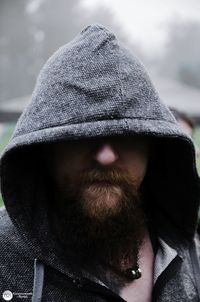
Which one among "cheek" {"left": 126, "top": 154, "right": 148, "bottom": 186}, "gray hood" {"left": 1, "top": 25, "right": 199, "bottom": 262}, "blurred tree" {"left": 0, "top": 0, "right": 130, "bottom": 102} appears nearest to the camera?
"gray hood" {"left": 1, "top": 25, "right": 199, "bottom": 262}

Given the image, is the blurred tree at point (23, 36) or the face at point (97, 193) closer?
the face at point (97, 193)

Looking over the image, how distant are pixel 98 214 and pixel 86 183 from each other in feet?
0.28

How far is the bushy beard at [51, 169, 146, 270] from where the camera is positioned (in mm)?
1202

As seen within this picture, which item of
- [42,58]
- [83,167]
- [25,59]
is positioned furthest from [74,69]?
[25,59]

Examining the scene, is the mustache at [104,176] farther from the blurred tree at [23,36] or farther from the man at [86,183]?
the blurred tree at [23,36]

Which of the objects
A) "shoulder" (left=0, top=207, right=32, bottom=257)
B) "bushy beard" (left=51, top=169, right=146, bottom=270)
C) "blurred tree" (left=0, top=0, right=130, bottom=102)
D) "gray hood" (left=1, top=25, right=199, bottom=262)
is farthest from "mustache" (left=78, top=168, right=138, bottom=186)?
"blurred tree" (left=0, top=0, right=130, bottom=102)

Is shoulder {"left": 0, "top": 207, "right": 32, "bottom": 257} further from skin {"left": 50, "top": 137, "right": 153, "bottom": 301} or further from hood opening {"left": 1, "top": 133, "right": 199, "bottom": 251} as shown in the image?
skin {"left": 50, "top": 137, "right": 153, "bottom": 301}

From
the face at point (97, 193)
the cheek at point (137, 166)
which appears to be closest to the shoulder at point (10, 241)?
the face at point (97, 193)

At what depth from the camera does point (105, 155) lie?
118 cm

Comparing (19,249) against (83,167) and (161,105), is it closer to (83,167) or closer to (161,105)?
(83,167)

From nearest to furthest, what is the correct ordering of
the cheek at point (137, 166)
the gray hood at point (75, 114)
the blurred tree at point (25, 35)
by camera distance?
the gray hood at point (75, 114) < the cheek at point (137, 166) < the blurred tree at point (25, 35)

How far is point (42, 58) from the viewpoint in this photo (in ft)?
24.6

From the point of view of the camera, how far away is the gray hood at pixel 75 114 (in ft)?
3.73

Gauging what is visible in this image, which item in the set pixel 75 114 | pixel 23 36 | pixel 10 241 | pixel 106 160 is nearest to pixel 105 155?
pixel 106 160
